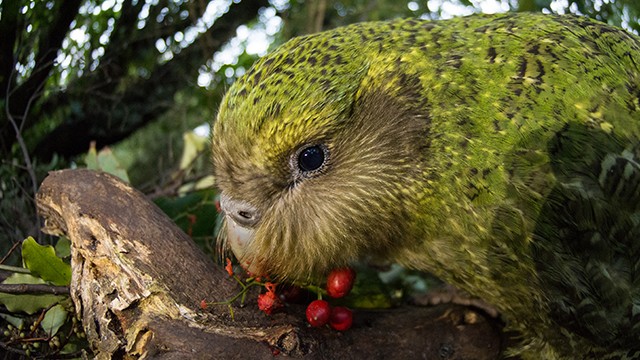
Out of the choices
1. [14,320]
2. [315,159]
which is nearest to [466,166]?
[315,159]

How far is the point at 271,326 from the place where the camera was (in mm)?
1408

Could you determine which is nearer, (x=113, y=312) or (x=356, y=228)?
(x=113, y=312)

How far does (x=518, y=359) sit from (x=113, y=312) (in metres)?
1.02

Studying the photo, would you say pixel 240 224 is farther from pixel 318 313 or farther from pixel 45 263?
pixel 45 263

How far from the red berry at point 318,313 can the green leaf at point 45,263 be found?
1.88ft

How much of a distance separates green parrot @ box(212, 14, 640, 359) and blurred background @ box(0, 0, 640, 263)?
1.35 ft

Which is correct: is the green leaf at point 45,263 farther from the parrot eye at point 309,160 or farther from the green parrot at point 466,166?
the parrot eye at point 309,160

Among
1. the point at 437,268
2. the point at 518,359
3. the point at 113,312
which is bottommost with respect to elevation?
the point at 518,359

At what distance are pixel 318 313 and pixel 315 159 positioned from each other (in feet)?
1.15

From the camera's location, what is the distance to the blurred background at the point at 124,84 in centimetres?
184

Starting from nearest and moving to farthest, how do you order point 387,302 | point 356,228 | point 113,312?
point 113,312 → point 356,228 → point 387,302

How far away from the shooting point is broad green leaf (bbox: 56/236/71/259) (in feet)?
5.12

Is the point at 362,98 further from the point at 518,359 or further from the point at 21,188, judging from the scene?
the point at 21,188

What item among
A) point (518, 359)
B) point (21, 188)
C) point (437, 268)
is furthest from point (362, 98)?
point (21, 188)
